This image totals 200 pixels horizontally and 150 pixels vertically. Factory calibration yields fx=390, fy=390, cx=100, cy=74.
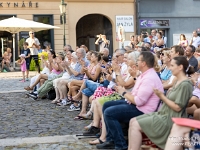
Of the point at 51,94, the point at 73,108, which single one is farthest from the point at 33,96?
the point at 73,108

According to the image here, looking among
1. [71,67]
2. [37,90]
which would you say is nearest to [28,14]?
[37,90]

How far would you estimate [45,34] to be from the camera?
23.8m

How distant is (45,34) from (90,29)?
4369 millimetres

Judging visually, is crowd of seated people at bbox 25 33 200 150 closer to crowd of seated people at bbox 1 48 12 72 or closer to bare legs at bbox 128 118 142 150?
bare legs at bbox 128 118 142 150

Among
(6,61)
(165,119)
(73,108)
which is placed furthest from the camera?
(6,61)

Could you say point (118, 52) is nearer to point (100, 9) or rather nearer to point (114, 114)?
point (114, 114)

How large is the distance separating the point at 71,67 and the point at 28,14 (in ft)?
45.8

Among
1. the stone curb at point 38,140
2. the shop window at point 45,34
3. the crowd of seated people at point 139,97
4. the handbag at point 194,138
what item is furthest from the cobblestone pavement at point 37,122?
the shop window at point 45,34

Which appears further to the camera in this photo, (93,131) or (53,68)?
(53,68)

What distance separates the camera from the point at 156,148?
196 inches

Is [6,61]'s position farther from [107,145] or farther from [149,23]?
→ [107,145]

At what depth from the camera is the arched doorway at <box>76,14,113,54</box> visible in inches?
1030

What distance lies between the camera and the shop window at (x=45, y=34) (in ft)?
76.7

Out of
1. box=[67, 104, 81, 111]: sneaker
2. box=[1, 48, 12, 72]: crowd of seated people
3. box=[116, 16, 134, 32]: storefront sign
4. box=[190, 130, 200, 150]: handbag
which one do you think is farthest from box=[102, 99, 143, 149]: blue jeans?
box=[116, 16, 134, 32]: storefront sign
